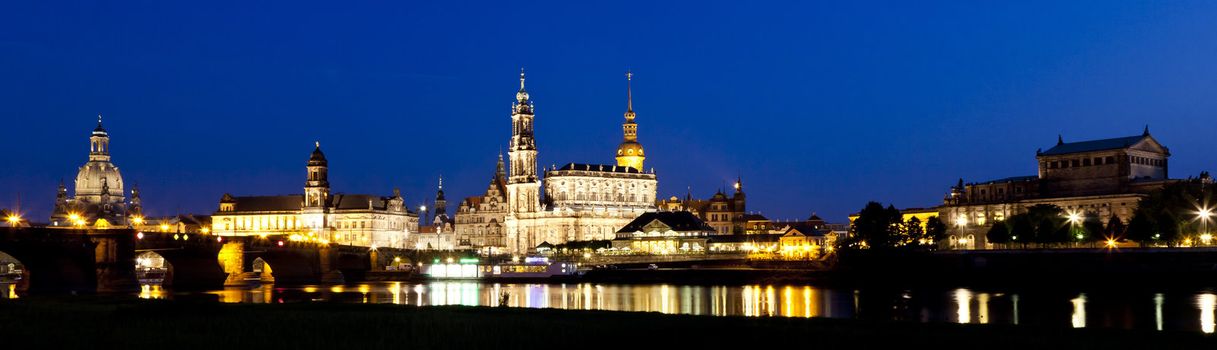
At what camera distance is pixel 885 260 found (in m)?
117

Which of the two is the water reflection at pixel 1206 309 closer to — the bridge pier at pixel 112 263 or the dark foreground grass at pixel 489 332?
the dark foreground grass at pixel 489 332

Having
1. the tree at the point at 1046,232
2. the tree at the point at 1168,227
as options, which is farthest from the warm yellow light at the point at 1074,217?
the tree at the point at 1168,227

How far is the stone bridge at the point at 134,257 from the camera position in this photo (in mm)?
85938

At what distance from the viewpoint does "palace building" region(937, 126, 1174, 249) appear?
138m

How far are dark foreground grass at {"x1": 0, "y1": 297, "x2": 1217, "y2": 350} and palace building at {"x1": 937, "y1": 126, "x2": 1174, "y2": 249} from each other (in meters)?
100

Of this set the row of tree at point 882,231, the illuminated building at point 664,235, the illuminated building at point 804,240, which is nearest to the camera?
the row of tree at point 882,231

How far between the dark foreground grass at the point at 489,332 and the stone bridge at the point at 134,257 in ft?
132

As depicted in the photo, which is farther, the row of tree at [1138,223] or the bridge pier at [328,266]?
the bridge pier at [328,266]

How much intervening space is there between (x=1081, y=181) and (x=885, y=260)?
4060 cm

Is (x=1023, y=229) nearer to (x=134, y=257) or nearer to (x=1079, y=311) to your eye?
(x=1079, y=311)

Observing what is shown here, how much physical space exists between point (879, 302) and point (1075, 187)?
74899 mm

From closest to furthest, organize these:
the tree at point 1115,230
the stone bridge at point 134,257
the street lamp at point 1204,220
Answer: the stone bridge at point 134,257
the street lamp at point 1204,220
the tree at point 1115,230

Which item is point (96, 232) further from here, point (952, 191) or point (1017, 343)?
point (952, 191)

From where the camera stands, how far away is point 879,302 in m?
80.3
